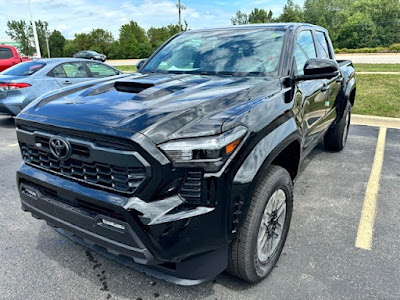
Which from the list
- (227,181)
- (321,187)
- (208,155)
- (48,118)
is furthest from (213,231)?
(321,187)

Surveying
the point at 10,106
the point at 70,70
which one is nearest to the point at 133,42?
the point at 70,70

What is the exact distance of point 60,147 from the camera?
1931mm

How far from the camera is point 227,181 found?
5.68ft

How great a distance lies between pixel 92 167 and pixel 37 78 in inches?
238

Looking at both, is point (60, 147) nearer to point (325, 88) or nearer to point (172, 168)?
point (172, 168)

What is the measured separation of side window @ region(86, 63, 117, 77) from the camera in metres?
7.86

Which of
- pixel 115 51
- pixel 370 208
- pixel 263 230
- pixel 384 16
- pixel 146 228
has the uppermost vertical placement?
pixel 384 16

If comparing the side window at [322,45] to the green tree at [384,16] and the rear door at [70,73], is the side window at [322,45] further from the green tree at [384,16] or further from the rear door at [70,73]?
the green tree at [384,16]

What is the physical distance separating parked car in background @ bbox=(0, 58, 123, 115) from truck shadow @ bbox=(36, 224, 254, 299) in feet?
16.3

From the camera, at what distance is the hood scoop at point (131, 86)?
7.70 ft

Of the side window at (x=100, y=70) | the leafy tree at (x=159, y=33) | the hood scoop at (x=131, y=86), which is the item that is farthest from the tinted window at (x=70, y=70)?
the leafy tree at (x=159, y=33)

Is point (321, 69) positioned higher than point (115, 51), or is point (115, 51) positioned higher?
point (321, 69)

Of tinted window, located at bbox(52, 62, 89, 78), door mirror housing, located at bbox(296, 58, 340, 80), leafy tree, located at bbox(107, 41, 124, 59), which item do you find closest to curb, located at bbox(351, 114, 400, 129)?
door mirror housing, located at bbox(296, 58, 340, 80)

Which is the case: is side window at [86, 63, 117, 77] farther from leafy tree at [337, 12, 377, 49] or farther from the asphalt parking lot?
leafy tree at [337, 12, 377, 49]
